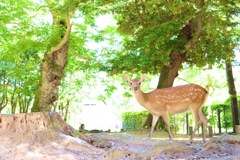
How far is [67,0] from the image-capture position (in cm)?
1195

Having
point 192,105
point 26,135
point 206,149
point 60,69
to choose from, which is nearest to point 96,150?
point 26,135

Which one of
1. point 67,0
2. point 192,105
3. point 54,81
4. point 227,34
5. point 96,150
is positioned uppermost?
point 67,0

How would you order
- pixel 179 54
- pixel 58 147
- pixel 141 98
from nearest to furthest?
pixel 58 147 → pixel 141 98 → pixel 179 54

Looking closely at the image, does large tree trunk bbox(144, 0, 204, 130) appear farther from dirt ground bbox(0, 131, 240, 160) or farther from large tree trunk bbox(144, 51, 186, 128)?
dirt ground bbox(0, 131, 240, 160)

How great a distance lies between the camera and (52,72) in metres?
14.1

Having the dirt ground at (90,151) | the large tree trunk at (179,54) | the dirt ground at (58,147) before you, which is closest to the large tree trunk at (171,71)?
→ the large tree trunk at (179,54)

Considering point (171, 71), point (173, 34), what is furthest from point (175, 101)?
point (171, 71)

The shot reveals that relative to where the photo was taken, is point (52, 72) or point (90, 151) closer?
point (90, 151)

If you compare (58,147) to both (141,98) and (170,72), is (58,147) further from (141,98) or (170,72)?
(170,72)

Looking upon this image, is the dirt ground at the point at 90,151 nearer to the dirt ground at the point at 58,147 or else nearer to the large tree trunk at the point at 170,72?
the dirt ground at the point at 58,147

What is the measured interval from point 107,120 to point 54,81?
2263cm

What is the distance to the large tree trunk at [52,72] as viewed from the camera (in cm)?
1357

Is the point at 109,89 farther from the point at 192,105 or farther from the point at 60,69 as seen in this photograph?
the point at 192,105

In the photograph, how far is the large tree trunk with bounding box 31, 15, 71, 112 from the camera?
44.5 ft
